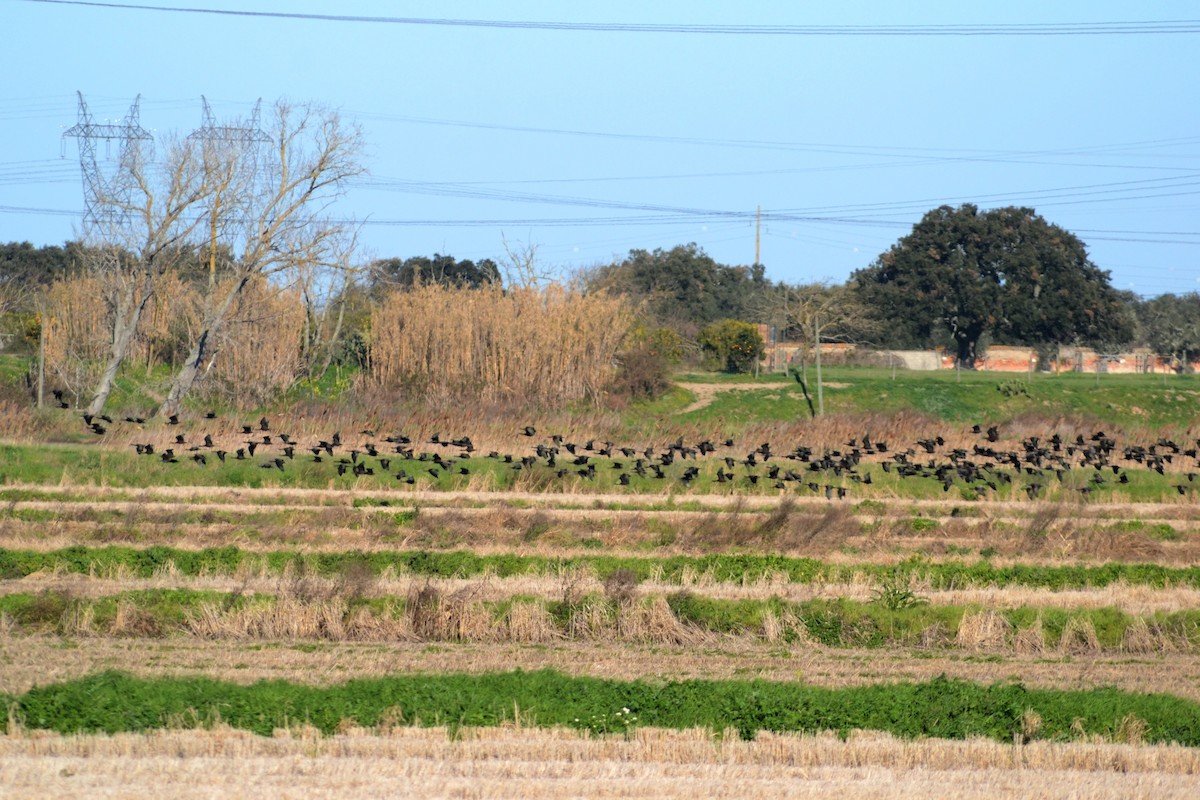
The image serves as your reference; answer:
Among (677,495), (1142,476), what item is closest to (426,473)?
(677,495)

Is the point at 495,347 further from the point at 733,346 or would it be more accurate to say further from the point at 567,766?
the point at 567,766

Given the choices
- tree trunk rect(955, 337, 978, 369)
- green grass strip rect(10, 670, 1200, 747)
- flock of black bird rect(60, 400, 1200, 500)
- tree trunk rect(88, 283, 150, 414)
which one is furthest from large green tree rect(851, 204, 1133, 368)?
green grass strip rect(10, 670, 1200, 747)

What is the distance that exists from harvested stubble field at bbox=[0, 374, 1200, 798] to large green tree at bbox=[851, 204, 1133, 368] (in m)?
37.4

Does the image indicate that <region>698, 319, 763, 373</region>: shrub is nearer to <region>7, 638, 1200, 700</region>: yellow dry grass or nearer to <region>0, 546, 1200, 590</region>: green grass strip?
<region>0, 546, 1200, 590</region>: green grass strip

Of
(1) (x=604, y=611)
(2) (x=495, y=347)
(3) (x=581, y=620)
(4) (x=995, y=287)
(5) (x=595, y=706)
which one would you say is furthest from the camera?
(4) (x=995, y=287)

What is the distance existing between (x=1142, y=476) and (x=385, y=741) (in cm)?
2354

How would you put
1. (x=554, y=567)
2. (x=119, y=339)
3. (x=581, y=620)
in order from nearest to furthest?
(x=581, y=620)
(x=554, y=567)
(x=119, y=339)

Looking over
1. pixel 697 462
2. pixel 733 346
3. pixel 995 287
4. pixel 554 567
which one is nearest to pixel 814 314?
pixel 733 346

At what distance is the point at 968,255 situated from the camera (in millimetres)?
66625

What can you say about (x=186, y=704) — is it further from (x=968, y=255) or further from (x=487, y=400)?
(x=968, y=255)

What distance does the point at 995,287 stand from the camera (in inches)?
2547

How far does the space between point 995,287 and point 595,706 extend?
58.3m

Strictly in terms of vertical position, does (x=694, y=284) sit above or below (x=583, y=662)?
above

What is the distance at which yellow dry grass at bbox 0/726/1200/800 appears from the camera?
8.53 m
